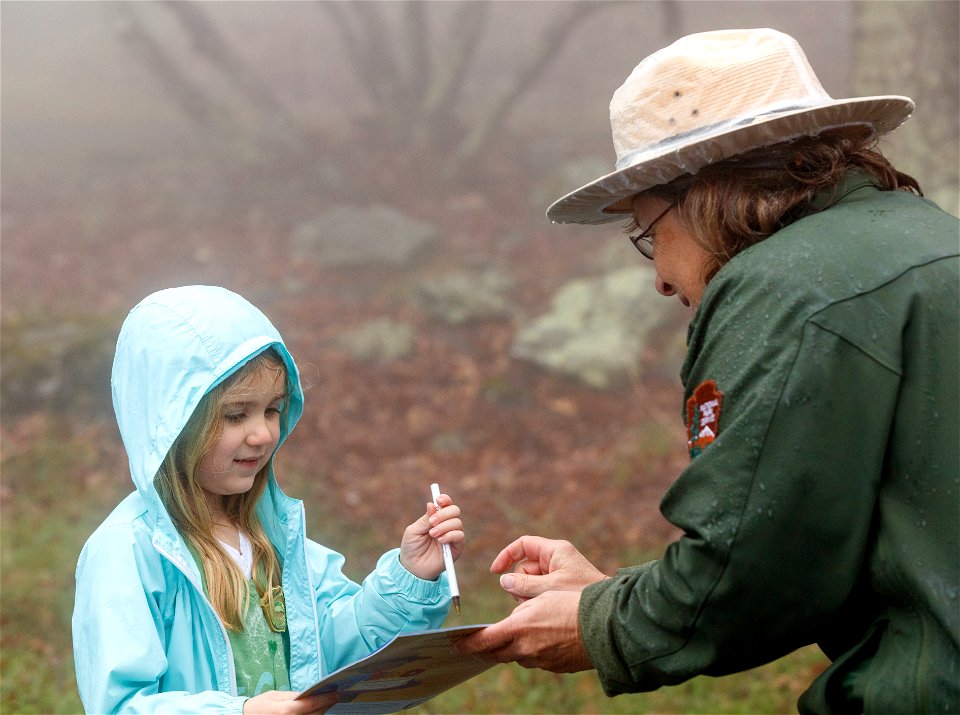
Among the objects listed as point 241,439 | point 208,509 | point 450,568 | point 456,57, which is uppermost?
point 456,57

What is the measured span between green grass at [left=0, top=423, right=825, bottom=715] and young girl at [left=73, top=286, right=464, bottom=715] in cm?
268

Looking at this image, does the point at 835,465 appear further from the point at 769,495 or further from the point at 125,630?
the point at 125,630

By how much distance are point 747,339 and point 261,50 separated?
17158 millimetres

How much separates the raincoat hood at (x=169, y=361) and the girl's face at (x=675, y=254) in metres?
1.10

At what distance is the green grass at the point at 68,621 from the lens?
17.2 ft

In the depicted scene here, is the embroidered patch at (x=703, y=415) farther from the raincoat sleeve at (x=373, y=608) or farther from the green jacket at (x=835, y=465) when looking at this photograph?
the raincoat sleeve at (x=373, y=608)

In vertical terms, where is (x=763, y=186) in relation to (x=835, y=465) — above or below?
above

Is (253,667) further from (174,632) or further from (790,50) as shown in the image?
(790,50)

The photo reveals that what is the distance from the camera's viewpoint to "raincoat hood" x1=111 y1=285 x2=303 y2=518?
2.62 m

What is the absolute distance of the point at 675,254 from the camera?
2.43m

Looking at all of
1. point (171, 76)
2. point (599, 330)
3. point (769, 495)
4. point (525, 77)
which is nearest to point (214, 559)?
point (769, 495)

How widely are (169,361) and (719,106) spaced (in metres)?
1.55

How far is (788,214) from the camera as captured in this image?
2.28 metres

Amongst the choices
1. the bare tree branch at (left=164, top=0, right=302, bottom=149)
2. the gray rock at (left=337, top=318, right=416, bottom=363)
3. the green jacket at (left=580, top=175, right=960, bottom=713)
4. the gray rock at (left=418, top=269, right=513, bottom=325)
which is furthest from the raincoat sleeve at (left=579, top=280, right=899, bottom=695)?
the bare tree branch at (left=164, top=0, right=302, bottom=149)
